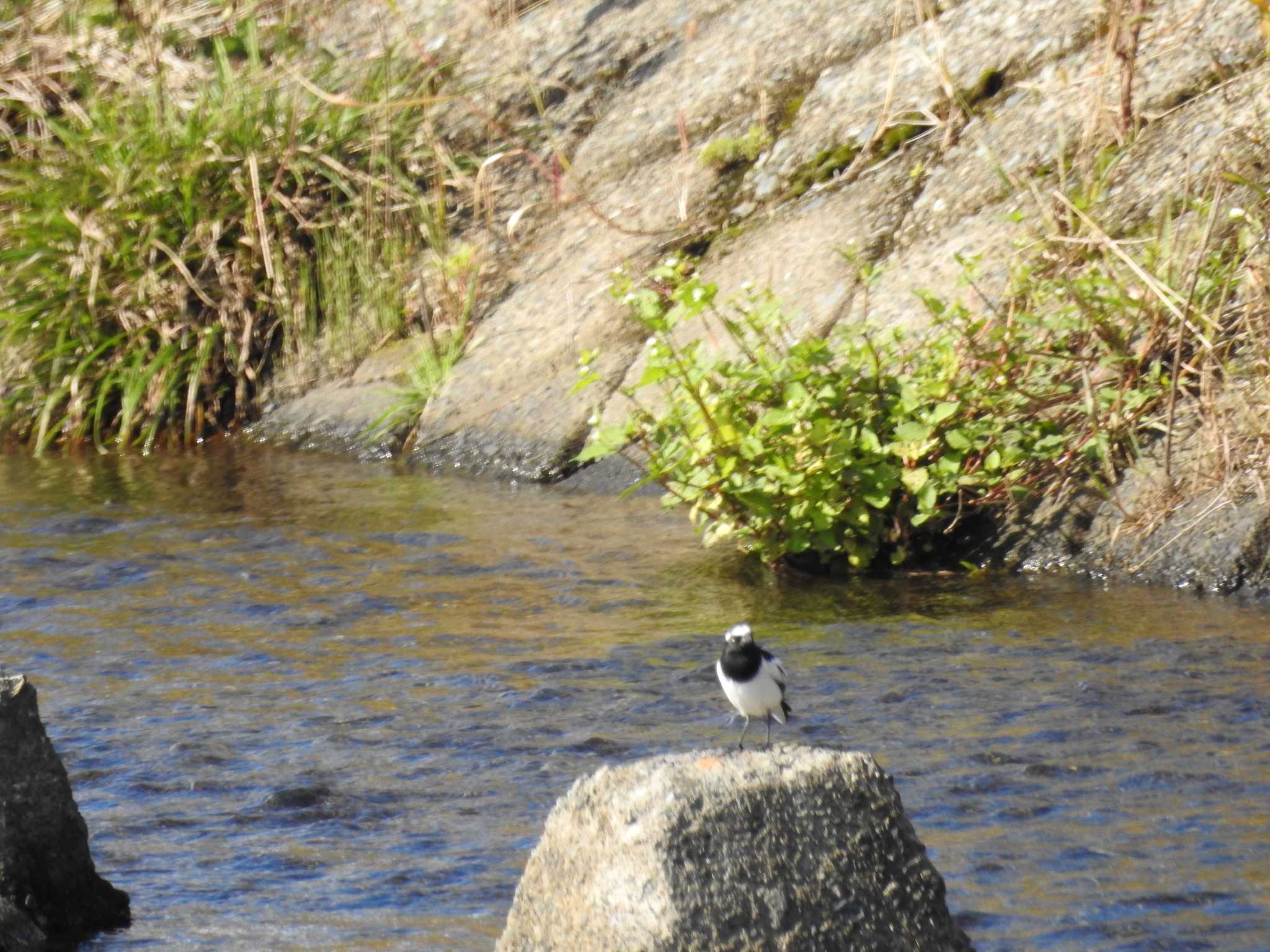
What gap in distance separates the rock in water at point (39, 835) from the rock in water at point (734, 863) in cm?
107

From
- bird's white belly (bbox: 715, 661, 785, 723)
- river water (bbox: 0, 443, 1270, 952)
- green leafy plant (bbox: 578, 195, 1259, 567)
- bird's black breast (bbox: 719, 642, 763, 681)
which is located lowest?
river water (bbox: 0, 443, 1270, 952)

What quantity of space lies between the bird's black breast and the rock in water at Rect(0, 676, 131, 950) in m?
1.48

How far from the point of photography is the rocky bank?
6.96m

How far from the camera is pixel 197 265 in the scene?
9531mm

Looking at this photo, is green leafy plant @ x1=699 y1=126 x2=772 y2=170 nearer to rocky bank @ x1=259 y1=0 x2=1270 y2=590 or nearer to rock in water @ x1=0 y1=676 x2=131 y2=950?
rocky bank @ x1=259 y1=0 x2=1270 y2=590

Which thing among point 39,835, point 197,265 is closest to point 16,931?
point 39,835

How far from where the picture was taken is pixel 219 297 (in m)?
9.52

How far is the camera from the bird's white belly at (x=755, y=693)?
4.09 meters

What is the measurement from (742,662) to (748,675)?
0.04 meters

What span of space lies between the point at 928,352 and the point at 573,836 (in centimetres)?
360

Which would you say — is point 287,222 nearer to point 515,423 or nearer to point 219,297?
point 219,297

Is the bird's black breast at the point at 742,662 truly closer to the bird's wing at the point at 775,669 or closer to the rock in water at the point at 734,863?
the bird's wing at the point at 775,669

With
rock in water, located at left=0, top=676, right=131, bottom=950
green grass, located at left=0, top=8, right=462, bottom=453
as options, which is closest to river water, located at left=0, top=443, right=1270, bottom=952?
rock in water, located at left=0, top=676, right=131, bottom=950

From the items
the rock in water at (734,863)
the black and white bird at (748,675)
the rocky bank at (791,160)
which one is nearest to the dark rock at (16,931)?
the rock in water at (734,863)
